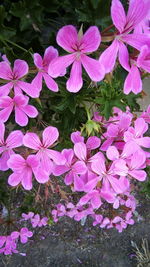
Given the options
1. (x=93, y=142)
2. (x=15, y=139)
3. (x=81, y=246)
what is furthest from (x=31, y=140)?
(x=81, y=246)

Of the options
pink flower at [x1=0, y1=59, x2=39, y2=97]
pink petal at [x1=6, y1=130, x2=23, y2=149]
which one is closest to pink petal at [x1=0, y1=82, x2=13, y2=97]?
pink flower at [x1=0, y1=59, x2=39, y2=97]

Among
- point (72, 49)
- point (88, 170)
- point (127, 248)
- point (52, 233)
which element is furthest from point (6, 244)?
point (72, 49)

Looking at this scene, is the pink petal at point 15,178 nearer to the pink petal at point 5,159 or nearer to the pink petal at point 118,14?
the pink petal at point 5,159

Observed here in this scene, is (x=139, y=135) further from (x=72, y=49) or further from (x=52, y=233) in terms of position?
(x=52, y=233)

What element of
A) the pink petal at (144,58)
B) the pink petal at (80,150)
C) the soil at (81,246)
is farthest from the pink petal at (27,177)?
the soil at (81,246)

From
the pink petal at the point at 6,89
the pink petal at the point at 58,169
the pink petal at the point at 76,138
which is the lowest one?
the pink petal at the point at 58,169

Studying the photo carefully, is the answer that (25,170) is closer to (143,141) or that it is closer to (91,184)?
(91,184)
